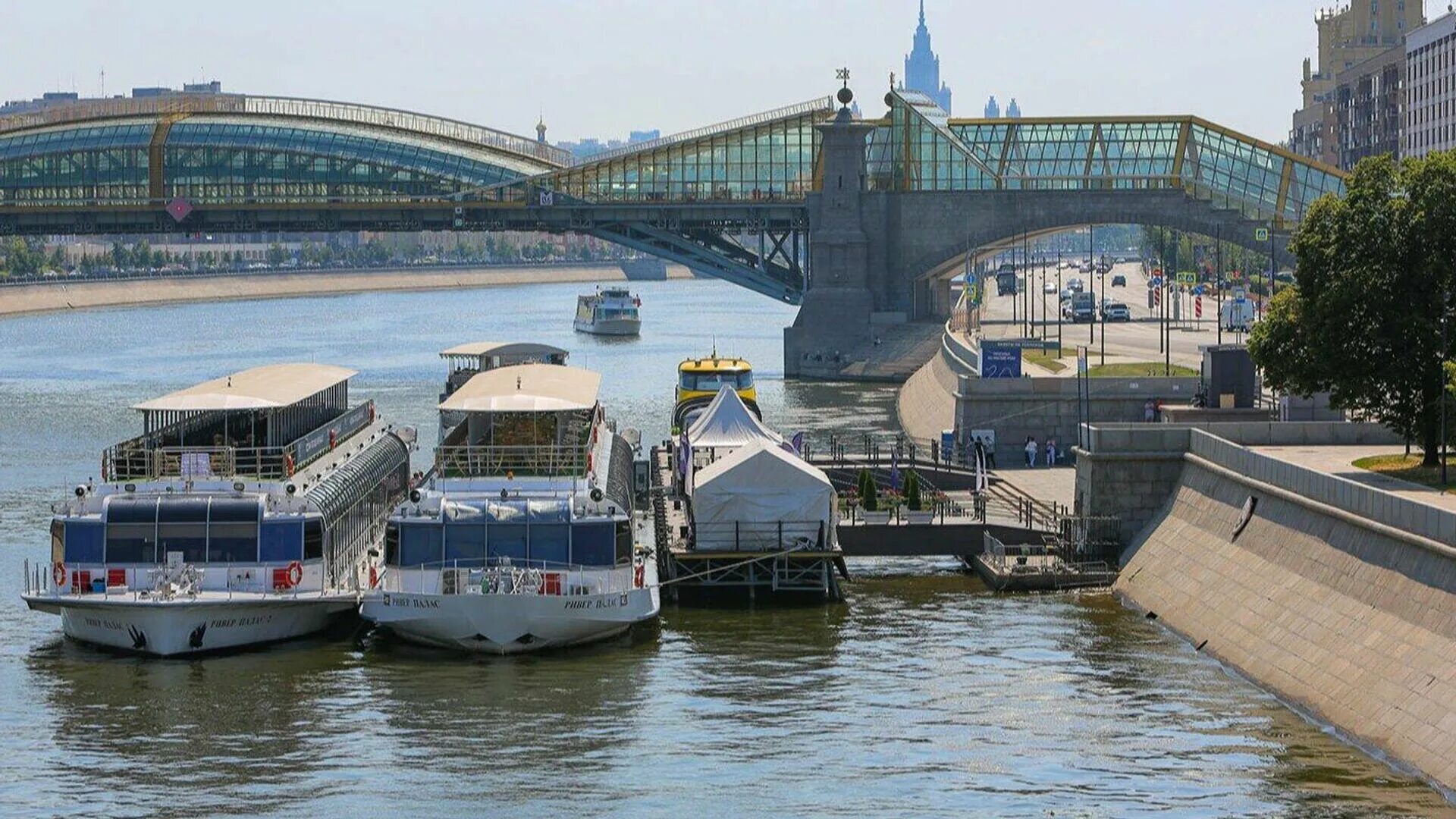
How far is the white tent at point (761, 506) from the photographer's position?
2327 inches

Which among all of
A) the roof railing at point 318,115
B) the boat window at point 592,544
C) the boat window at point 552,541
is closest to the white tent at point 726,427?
the boat window at point 592,544

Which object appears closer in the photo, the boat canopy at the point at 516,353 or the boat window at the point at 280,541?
the boat window at the point at 280,541

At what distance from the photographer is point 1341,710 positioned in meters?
43.4

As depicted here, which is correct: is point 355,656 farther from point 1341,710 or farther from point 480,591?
point 1341,710

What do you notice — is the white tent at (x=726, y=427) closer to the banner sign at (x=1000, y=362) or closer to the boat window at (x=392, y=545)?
the boat window at (x=392, y=545)

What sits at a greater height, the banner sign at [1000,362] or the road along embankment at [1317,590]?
the banner sign at [1000,362]

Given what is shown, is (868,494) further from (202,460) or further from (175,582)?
(175,582)

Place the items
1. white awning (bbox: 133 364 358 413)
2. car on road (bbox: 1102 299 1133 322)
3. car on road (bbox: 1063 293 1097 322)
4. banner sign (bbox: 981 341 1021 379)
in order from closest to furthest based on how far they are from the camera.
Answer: white awning (bbox: 133 364 358 413) < banner sign (bbox: 981 341 1021 379) < car on road (bbox: 1063 293 1097 322) < car on road (bbox: 1102 299 1133 322)

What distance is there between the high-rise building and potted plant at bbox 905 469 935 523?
118856 millimetres

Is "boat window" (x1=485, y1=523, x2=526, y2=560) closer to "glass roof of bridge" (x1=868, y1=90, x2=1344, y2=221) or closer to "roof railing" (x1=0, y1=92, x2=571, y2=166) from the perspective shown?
"glass roof of bridge" (x1=868, y1=90, x2=1344, y2=221)

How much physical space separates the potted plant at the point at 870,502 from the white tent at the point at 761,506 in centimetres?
501

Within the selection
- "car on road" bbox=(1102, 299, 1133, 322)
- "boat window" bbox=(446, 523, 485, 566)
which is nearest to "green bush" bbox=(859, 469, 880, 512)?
"boat window" bbox=(446, 523, 485, 566)

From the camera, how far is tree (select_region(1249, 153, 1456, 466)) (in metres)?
56.7

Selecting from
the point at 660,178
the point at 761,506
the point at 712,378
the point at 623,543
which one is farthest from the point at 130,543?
the point at 660,178
